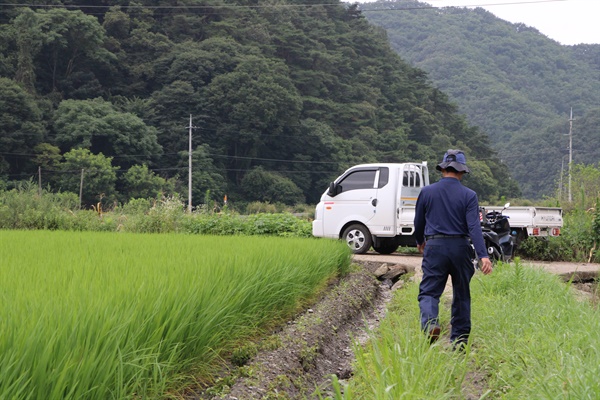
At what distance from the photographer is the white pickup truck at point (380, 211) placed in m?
16.7

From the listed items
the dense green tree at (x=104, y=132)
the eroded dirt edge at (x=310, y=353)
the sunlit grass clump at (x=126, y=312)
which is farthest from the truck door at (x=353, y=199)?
the dense green tree at (x=104, y=132)

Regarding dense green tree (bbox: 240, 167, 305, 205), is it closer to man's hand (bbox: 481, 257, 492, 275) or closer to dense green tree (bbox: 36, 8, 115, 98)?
dense green tree (bbox: 36, 8, 115, 98)

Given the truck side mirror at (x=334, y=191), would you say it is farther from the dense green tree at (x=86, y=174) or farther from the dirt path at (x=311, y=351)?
the dense green tree at (x=86, y=174)

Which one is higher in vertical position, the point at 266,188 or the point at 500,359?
the point at 500,359

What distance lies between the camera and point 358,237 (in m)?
17.4

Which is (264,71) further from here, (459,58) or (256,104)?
(459,58)

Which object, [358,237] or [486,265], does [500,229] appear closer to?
[358,237]

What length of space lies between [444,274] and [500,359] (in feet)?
3.07

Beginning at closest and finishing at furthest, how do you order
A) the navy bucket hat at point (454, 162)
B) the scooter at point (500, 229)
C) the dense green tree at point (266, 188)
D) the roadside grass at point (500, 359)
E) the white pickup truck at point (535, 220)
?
1. the roadside grass at point (500, 359)
2. the navy bucket hat at point (454, 162)
3. the scooter at point (500, 229)
4. the white pickup truck at point (535, 220)
5. the dense green tree at point (266, 188)

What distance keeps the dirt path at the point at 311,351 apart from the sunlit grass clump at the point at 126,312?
250mm

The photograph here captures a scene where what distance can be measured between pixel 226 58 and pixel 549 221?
165 ft

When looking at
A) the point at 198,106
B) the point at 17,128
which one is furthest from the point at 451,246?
the point at 198,106

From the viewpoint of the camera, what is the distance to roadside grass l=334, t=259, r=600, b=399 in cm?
427

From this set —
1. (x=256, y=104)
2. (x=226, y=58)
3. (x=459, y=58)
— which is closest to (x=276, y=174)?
(x=256, y=104)
